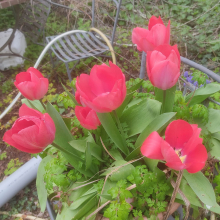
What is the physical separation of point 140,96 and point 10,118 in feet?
4.96

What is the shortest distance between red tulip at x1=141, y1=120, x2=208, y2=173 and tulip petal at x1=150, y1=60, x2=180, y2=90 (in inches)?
3.8

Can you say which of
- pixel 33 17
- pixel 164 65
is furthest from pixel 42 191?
pixel 33 17

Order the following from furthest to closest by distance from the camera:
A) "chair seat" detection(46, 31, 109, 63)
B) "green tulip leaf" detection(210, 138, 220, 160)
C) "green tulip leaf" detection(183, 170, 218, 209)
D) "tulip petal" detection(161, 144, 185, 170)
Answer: "chair seat" detection(46, 31, 109, 63) → "green tulip leaf" detection(210, 138, 220, 160) → "green tulip leaf" detection(183, 170, 218, 209) → "tulip petal" detection(161, 144, 185, 170)

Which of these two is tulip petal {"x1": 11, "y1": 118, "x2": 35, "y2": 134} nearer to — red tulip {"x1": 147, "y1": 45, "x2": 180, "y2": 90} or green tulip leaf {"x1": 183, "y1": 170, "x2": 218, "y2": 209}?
red tulip {"x1": 147, "y1": 45, "x2": 180, "y2": 90}

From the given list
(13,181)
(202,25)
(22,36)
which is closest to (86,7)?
(22,36)

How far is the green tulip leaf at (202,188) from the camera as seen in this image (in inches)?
18.8

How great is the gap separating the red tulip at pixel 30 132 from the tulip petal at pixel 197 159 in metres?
0.28

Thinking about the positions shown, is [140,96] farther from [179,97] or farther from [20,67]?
[20,67]

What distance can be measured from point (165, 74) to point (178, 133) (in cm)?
13

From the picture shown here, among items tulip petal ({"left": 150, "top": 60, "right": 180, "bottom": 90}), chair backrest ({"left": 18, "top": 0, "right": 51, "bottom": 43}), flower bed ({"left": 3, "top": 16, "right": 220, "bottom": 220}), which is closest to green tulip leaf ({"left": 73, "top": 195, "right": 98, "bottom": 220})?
flower bed ({"left": 3, "top": 16, "right": 220, "bottom": 220})

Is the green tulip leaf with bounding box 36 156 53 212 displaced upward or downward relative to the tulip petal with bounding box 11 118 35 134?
downward

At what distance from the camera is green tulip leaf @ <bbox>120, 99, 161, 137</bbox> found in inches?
22.9

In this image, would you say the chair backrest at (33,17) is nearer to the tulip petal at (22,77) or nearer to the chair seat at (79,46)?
the chair seat at (79,46)

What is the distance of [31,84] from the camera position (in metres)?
0.51
